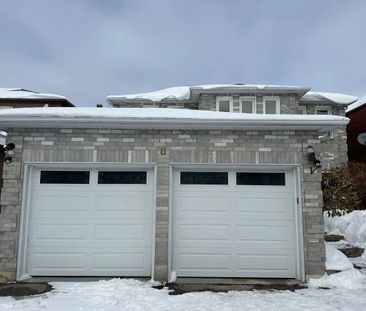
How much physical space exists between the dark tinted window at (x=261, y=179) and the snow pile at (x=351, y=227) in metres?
4.68

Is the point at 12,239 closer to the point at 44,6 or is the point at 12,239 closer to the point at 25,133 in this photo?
the point at 25,133

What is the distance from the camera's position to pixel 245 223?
7258 millimetres

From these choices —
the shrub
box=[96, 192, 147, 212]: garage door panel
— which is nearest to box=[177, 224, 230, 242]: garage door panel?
box=[96, 192, 147, 212]: garage door panel

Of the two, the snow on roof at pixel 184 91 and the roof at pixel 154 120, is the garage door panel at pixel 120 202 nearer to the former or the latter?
the roof at pixel 154 120

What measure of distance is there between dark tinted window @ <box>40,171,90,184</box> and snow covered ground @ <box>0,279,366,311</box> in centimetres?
199

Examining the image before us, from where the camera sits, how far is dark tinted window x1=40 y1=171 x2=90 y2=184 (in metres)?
7.34

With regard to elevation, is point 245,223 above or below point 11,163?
below

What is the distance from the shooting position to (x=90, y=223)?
719cm

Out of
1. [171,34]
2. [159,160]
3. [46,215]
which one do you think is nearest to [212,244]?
[159,160]

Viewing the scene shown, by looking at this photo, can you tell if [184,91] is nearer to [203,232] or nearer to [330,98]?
[330,98]

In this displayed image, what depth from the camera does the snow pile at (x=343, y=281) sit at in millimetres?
6578

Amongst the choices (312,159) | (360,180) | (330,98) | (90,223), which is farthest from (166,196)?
(330,98)

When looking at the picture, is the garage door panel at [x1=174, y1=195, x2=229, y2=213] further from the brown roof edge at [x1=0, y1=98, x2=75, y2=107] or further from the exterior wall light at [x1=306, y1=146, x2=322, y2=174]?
the brown roof edge at [x1=0, y1=98, x2=75, y2=107]

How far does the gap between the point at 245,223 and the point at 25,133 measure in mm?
4691
